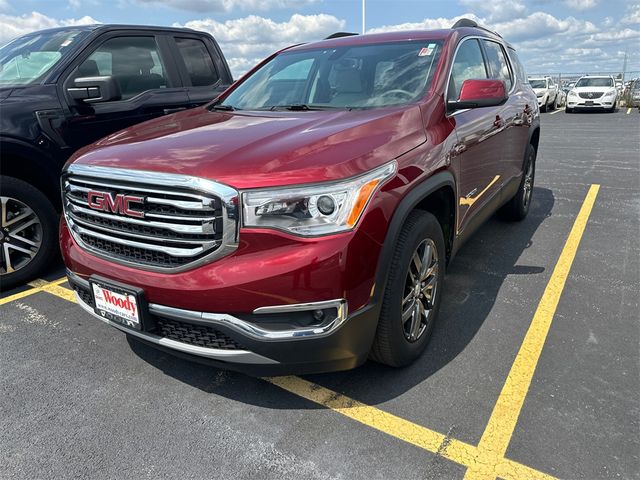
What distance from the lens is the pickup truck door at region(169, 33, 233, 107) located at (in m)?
4.99

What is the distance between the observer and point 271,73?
12.5 ft

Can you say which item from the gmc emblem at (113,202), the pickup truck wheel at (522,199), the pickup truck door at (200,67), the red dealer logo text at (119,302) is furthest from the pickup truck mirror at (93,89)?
the pickup truck wheel at (522,199)

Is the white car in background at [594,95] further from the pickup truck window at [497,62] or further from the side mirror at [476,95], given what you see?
the side mirror at [476,95]

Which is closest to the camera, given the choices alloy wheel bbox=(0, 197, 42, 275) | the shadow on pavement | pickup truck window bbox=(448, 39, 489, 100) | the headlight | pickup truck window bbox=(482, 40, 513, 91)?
the headlight

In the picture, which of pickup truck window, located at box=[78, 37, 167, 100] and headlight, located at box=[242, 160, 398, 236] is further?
pickup truck window, located at box=[78, 37, 167, 100]

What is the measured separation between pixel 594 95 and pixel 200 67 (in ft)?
70.8

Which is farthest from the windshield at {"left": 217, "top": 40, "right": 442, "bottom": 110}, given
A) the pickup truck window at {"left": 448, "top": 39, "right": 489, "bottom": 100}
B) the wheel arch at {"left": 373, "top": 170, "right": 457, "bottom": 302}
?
the wheel arch at {"left": 373, "top": 170, "right": 457, "bottom": 302}

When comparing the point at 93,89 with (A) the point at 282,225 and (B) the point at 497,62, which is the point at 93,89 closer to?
(A) the point at 282,225

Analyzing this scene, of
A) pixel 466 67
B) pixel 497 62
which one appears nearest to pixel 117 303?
pixel 466 67

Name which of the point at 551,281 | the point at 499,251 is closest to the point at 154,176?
the point at 551,281

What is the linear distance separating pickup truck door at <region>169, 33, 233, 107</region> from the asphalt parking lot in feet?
7.94

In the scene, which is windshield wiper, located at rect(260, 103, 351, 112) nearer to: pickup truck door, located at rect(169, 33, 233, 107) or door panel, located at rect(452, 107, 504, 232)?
door panel, located at rect(452, 107, 504, 232)

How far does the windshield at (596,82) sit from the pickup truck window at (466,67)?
72.3 ft

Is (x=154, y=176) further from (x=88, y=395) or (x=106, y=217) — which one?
(x=88, y=395)
